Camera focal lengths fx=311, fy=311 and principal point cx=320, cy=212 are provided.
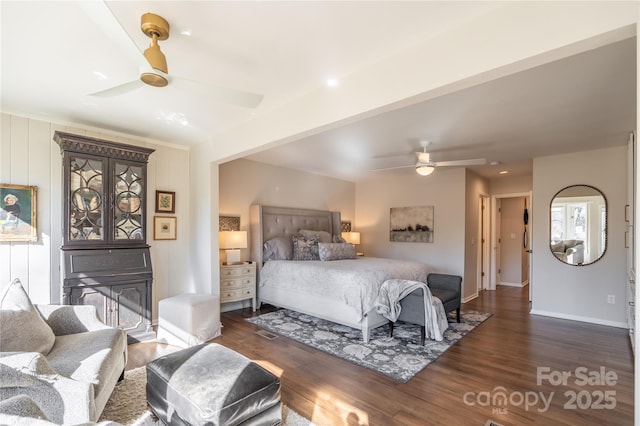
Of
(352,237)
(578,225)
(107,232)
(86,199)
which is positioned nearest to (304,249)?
(352,237)

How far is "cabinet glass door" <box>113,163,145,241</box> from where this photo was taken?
361 cm

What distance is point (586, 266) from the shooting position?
185 inches

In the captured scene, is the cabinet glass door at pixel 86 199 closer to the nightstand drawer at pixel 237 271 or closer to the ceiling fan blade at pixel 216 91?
the nightstand drawer at pixel 237 271

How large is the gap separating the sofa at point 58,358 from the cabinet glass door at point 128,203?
48.1 inches

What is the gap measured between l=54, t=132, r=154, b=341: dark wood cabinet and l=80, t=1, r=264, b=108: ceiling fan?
1.77m

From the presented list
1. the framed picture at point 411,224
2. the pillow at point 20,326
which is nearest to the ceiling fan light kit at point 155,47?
the pillow at point 20,326

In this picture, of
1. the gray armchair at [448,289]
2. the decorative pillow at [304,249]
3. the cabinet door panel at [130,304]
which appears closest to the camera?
the cabinet door panel at [130,304]

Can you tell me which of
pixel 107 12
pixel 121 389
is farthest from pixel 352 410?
pixel 107 12

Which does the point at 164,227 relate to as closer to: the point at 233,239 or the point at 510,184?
the point at 233,239

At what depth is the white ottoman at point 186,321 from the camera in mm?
3529

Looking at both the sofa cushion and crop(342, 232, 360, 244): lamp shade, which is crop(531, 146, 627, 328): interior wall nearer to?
crop(342, 232, 360, 244): lamp shade

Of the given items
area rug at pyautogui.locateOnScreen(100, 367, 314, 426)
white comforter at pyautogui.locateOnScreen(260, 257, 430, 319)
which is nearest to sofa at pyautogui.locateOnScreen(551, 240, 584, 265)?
white comforter at pyautogui.locateOnScreen(260, 257, 430, 319)

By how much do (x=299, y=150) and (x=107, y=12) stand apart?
3.44 meters

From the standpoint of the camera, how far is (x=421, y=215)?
6.41m
